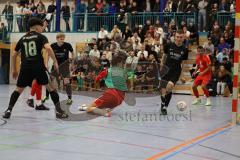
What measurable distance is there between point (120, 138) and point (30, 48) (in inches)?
125

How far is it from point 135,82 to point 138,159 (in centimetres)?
1421

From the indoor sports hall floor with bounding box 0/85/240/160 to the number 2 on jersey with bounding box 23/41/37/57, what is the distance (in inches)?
53.0

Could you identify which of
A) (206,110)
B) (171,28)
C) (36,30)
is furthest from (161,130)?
(171,28)

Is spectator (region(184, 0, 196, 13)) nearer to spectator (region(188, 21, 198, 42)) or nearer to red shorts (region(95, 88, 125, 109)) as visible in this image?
spectator (region(188, 21, 198, 42))

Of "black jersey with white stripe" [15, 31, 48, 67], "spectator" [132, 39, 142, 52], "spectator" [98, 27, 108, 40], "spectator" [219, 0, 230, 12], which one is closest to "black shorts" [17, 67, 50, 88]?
"black jersey with white stripe" [15, 31, 48, 67]

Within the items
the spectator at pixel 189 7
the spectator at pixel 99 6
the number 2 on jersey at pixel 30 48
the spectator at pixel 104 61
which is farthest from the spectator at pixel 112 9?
the number 2 on jersey at pixel 30 48

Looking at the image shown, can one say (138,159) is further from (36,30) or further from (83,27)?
(83,27)

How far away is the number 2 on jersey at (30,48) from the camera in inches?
368

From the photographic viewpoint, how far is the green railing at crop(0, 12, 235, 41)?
23.2 m

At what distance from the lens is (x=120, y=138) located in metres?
7.34

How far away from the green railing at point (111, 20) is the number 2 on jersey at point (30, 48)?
48.7 feet

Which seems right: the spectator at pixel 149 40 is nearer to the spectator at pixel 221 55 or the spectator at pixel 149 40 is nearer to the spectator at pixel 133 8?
the spectator at pixel 221 55

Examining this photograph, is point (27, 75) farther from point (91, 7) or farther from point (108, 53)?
point (91, 7)

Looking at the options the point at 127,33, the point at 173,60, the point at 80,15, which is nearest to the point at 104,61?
the point at 127,33
